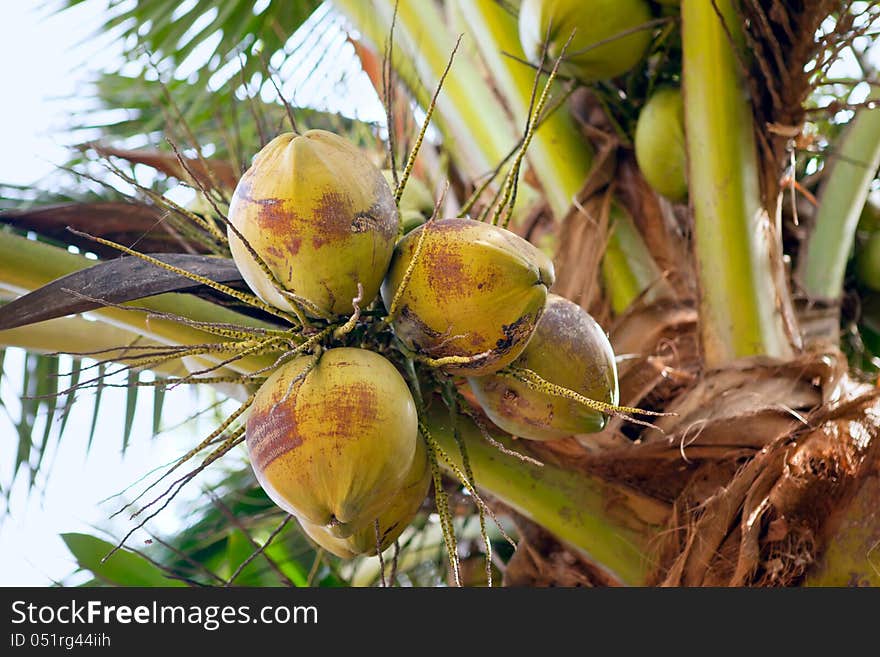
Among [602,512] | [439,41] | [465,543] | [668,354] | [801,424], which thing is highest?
[439,41]

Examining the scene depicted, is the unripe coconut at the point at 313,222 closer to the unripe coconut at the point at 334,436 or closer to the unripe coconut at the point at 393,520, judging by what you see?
the unripe coconut at the point at 334,436

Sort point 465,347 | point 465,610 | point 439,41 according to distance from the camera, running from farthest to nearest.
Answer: point 439,41
point 465,610
point 465,347

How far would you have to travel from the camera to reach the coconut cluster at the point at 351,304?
933 millimetres

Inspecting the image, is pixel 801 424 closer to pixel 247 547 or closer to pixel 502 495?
pixel 502 495

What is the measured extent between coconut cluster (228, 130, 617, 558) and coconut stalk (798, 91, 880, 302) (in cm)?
97

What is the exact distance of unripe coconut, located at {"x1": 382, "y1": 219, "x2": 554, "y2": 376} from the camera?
3.25 feet

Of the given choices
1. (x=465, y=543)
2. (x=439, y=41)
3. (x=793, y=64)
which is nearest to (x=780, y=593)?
(x=793, y=64)

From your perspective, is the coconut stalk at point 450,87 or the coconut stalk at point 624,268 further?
the coconut stalk at point 450,87

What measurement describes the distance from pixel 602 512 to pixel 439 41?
1000 mm

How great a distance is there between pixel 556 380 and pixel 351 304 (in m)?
0.26

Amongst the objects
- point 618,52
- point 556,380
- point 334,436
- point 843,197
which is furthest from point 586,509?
point 843,197

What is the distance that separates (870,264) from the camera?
1.96 meters

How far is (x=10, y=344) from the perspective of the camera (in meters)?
1.35

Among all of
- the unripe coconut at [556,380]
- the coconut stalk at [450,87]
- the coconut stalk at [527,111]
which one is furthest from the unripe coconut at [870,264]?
the unripe coconut at [556,380]
